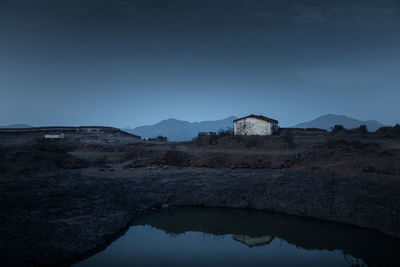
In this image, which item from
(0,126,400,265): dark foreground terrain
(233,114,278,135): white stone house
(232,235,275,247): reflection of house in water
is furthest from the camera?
(233,114,278,135): white stone house

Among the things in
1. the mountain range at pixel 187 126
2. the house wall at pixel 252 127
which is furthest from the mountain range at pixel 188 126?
the house wall at pixel 252 127

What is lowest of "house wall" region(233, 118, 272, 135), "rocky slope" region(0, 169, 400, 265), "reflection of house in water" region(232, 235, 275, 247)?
"reflection of house in water" region(232, 235, 275, 247)

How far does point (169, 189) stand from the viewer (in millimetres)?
15930

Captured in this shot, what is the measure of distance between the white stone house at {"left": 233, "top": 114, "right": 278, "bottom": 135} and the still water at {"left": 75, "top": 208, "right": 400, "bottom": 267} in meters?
19.6

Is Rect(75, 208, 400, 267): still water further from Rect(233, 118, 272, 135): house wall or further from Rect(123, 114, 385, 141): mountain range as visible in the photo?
Rect(123, 114, 385, 141): mountain range

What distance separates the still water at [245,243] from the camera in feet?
31.6

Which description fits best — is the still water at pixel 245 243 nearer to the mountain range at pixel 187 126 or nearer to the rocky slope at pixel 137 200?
the rocky slope at pixel 137 200

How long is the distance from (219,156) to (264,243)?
10953mm

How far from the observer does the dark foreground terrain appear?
9.34m

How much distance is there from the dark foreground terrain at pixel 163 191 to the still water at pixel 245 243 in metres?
0.74

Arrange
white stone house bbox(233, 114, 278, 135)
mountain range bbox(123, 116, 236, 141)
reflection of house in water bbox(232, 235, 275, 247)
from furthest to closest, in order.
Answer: mountain range bbox(123, 116, 236, 141) < white stone house bbox(233, 114, 278, 135) < reflection of house in water bbox(232, 235, 275, 247)

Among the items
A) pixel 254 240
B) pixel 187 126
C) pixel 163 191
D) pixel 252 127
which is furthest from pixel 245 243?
pixel 187 126

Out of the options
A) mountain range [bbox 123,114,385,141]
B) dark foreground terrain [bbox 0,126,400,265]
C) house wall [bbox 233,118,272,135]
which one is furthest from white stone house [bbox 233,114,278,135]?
mountain range [bbox 123,114,385,141]

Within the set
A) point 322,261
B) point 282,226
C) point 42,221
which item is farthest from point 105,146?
point 322,261
